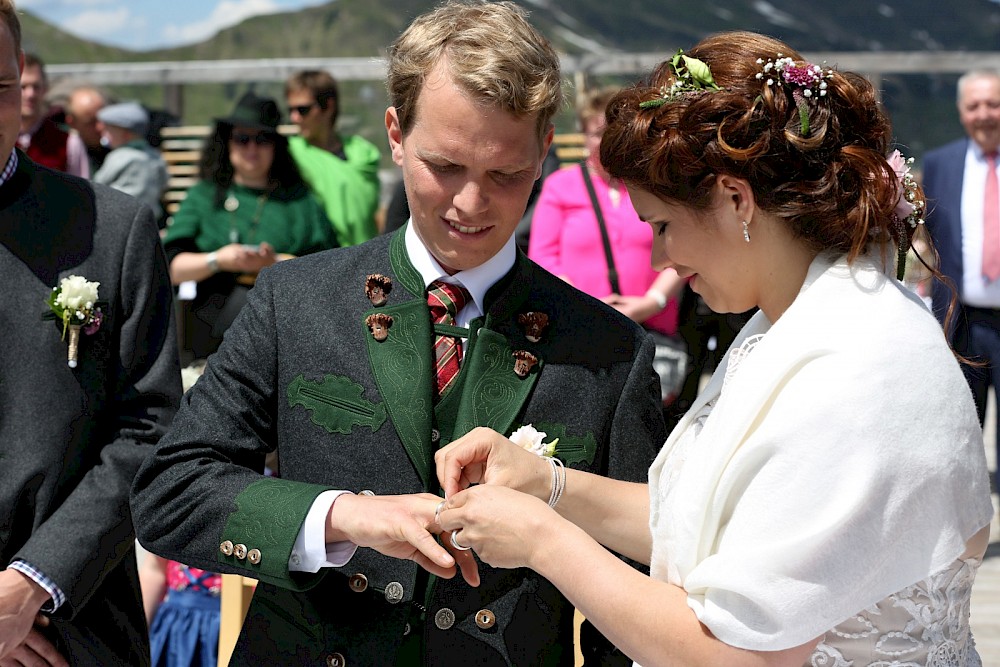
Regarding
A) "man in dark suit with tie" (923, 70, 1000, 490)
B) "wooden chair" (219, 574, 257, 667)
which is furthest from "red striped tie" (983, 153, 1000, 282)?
"wooden chair" (219, 574, 257, 667)

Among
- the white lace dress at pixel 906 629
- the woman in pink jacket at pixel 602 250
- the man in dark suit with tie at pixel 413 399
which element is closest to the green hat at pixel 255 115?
the woman in pink jacket at pixel 602 250

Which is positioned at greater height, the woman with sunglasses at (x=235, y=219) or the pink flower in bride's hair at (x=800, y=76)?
the pink flower in bride's hair at (x=800, y=76)

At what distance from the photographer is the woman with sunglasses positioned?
5.08 meters

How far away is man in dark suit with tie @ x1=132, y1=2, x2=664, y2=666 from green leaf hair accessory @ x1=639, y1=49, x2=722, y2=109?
0.91 feet

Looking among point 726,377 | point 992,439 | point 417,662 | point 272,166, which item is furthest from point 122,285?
point 992,439

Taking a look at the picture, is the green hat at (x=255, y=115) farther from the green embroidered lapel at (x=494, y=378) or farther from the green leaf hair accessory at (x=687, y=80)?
the green leaf hair accessory at (x=687, y=80)

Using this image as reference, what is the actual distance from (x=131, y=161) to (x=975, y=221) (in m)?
4.66

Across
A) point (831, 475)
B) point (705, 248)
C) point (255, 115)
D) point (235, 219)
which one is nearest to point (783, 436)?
point (831, 475)

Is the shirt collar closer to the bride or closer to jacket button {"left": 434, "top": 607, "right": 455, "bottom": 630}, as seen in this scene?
the bride

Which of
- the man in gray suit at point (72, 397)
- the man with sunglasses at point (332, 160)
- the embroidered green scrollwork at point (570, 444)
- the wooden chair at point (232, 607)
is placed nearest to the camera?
the embroidered green scrollwork at point (570, 444)

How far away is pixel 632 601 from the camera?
1.72 meters

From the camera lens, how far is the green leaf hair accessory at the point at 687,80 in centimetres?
188

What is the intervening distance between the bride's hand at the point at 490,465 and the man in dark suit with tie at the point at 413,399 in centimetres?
3

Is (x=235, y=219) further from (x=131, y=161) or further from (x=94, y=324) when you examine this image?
(x=94, y=324)
